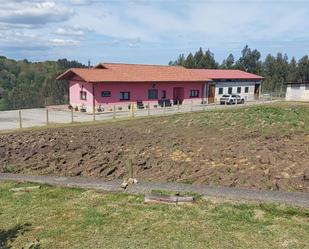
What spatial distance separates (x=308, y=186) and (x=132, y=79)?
1287 inches

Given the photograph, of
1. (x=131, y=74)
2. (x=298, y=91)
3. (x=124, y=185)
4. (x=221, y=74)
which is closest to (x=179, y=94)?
(x=131, y=74)

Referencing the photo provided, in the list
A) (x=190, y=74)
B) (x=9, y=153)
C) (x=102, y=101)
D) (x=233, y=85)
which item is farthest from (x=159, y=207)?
(x=233, y=85)

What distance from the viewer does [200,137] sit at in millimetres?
16406

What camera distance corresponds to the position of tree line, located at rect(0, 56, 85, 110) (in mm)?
77219

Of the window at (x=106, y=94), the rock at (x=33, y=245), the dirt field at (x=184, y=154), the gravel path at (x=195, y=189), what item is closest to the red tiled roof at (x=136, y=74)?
the window at (x=106, y=94)

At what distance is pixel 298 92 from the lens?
5053 cm

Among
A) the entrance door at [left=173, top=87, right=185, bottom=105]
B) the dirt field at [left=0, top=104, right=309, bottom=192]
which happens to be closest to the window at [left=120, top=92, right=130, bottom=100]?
the entrance door at [left=173, top=87, right=185, bottom=105]

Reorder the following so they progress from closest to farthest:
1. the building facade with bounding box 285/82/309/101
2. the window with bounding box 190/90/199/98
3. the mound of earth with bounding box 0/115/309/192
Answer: the mound of earth with bounding box 0/115/309/192
the window with bounding box 190/90/199/98
the building facade with bounding box 285/82/309/101

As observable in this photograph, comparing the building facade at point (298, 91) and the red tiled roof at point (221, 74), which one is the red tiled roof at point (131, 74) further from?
the building facade at point (298, 91)

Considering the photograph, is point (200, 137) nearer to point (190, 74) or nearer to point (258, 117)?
point (258, 117)

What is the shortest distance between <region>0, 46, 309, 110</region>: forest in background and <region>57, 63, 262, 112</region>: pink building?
22.6 meters

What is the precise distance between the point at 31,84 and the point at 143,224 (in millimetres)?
103995

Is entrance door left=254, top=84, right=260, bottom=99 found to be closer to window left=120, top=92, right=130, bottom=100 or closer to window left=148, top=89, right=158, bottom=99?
window left=148, top=89, right=158, bottom=99

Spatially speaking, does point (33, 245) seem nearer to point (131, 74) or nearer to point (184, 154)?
point (184, 154)
